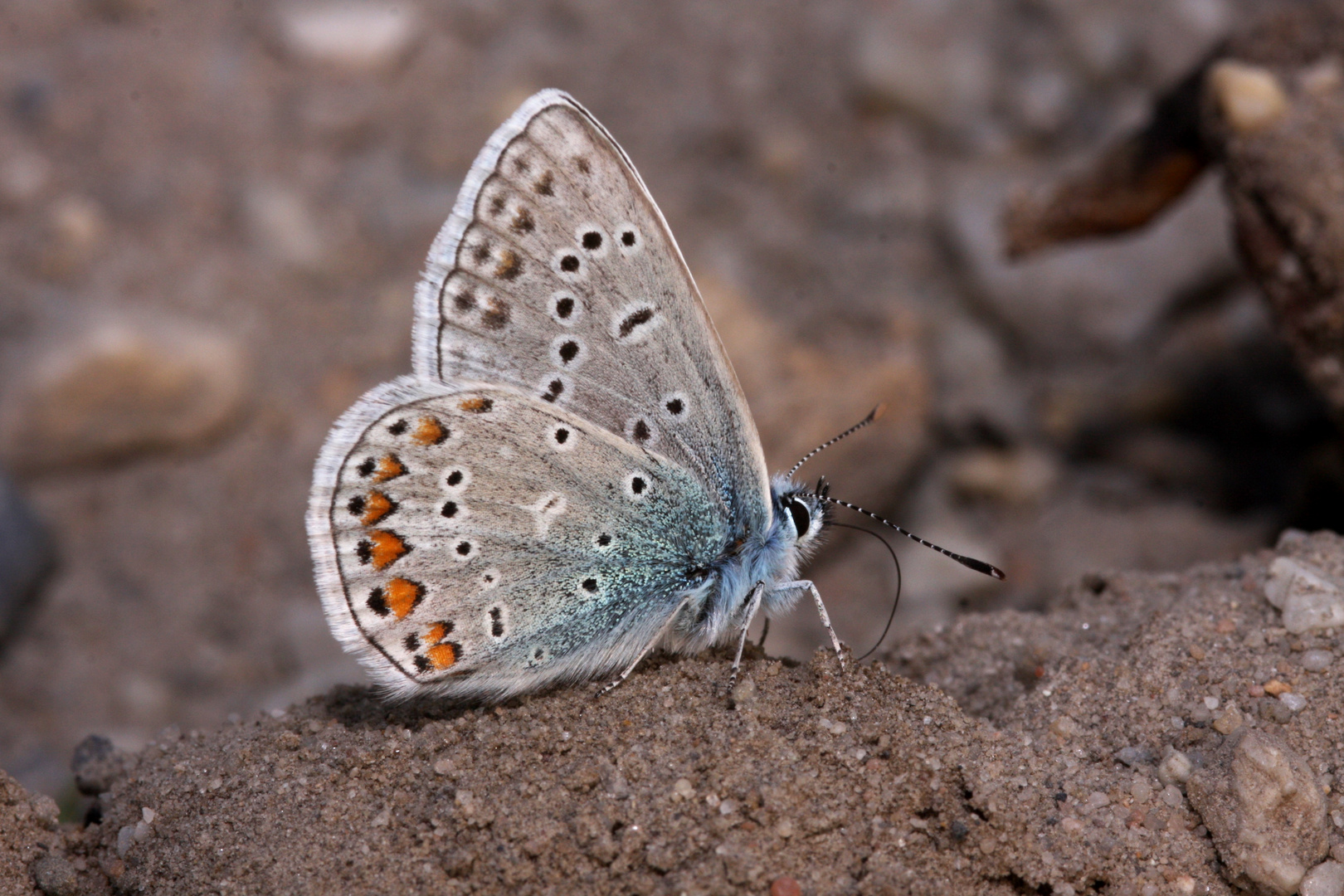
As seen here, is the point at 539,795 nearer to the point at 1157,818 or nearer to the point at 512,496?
the point at 512,496

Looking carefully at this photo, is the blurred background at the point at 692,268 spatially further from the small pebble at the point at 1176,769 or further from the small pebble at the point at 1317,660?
the small pebble at the point at 1176,769

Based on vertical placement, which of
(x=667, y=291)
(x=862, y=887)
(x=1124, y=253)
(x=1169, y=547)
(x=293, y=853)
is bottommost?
(x=1169, y=547)

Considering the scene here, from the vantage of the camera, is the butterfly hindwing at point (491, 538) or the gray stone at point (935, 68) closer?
the butterfly hindwing at point (491, 538)

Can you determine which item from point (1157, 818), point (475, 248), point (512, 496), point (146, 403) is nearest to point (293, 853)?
point (512, 496)

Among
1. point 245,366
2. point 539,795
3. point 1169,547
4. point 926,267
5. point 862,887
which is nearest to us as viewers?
point 862,887

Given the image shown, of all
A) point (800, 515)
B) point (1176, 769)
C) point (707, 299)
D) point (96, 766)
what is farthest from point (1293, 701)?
point (707, 299)

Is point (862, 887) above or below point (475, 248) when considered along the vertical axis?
below

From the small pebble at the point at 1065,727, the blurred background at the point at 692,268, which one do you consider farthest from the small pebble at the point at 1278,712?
the blurred background at the point at 692,268
